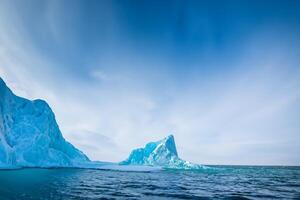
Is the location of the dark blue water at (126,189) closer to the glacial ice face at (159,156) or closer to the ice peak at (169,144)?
the glacial ice face at (159,156)

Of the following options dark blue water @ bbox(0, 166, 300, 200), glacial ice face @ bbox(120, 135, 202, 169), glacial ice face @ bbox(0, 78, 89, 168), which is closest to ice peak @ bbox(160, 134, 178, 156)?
glacial ice face @ bbox(120, 135, 202, 169)

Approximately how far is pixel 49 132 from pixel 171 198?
73.9 m

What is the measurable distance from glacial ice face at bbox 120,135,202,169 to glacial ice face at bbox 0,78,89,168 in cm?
7217

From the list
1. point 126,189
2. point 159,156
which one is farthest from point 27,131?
point 159,156

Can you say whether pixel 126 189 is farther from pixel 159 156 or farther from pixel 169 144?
pixel 169 144

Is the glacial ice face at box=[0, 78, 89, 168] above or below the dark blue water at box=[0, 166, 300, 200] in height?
above

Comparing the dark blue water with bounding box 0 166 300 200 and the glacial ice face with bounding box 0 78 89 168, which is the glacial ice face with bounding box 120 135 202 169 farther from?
the dark blue water with bounding box 0 166 300 200

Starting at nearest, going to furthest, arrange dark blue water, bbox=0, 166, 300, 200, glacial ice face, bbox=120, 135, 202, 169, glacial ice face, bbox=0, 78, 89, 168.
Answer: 1. dark blue water, bbox=0, 166, 300, 200
2. glacial ice face, bbox=0, 78, 89, 168
3. glacial ice face, bbox=120, 135, 202, 169

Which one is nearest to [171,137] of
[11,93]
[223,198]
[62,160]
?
[62,160]

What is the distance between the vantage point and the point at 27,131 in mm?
71562

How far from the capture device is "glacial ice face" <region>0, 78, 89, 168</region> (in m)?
65.8

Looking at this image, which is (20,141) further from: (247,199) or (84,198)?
(247,199)

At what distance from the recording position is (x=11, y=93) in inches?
2975

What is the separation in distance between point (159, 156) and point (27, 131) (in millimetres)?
94130
